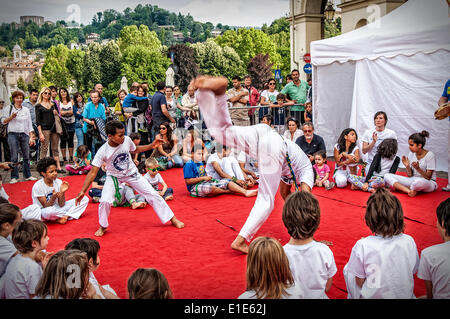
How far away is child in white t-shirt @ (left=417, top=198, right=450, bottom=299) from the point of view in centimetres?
246

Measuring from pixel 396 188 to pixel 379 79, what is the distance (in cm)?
261

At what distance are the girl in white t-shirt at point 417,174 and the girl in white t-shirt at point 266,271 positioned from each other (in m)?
4.27

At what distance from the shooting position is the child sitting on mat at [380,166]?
20.5 ft

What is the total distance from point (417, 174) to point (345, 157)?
3.58 feet

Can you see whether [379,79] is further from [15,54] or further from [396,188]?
[15,54]

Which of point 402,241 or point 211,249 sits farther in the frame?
point 211,249

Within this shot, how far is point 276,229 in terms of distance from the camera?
15.8 ft

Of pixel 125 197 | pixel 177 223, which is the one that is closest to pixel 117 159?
pixel 177 223

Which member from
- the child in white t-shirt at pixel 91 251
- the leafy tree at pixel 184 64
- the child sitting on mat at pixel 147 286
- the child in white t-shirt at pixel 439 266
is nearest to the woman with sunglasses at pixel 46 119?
the child in white t-shirt at pixel 91 251

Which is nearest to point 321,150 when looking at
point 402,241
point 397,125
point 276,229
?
point 397,125

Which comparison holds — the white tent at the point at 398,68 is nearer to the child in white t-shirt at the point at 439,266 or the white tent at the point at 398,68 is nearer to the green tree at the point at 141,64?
the child in white t-shirt at the point at 439,266

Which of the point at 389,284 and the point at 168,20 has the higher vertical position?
the point at 168,20

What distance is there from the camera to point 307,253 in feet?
9.00

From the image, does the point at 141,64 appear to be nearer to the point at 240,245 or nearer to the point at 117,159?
the point at 117,159
